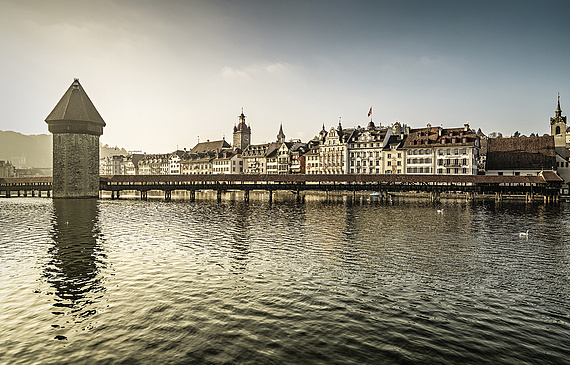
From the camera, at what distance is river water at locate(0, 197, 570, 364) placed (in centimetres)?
1009

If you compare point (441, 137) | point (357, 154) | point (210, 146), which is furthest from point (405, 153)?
point (210, 146)

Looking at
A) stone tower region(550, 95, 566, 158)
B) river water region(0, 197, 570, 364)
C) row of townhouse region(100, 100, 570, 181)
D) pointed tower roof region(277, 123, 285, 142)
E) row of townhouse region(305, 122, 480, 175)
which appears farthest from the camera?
pointed tower roof region(277, 123, 285, 142)

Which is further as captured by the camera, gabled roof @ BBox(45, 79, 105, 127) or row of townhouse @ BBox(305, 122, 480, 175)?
row of townhouse @ BBox(305, 122, 480, 175)

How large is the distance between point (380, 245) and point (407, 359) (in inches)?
584

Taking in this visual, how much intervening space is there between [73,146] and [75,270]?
56161 mm

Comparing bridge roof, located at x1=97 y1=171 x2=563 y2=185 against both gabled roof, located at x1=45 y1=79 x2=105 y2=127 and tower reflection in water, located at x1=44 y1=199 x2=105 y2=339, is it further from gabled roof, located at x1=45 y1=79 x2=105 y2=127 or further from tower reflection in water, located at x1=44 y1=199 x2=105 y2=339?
tower reflection in water, located at x1=44 y1=199 x2=105 y2=339

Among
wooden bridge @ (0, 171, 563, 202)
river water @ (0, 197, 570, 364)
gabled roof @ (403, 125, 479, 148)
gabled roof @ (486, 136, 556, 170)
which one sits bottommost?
river water @ (0, 197, 570, 364)

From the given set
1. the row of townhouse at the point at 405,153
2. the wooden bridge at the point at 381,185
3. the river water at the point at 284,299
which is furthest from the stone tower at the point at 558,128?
the river water at the point at 284,299

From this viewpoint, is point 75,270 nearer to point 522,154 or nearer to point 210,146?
point 522,154

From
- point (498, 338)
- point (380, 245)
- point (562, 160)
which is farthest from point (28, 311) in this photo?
→ point (562, 160)

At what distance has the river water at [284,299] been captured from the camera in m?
10.1

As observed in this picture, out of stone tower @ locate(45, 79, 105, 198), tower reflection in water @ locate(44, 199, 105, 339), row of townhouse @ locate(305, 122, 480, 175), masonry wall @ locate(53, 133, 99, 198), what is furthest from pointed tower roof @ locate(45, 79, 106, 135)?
row of townhouse @ locate(305, 122, 480, 175)

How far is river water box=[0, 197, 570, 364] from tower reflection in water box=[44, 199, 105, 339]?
0.26 ft

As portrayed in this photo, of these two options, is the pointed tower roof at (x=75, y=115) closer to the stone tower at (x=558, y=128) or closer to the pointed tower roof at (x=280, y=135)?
the pointed tower roof at (x=280, y=135)
